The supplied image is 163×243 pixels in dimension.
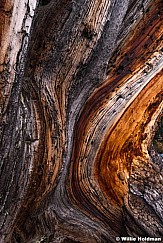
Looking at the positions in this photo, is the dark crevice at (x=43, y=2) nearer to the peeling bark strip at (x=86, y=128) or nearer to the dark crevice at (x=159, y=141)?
the peeling bark strip at (x=86, y=128)

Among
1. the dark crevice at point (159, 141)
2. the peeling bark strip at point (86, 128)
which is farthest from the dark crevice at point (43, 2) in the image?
the dark crevice at point (159, 141)

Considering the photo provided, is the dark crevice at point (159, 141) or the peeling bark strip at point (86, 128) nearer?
the peeling bark strip at point (86, 128)

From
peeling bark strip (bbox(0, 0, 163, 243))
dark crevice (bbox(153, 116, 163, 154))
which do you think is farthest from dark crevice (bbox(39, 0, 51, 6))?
dark crevice (bbox(153, 116, 163, 154))

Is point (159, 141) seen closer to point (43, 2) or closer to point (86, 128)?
point (86, 128)

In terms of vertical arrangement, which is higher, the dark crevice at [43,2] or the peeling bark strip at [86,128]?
the dark crevice at [43,2]

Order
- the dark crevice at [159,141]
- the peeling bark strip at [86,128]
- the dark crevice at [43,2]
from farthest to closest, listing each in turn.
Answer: the dark crevice at [159,141] < the dark crevice at [43,2] < the peeling bark strip at [86,128]

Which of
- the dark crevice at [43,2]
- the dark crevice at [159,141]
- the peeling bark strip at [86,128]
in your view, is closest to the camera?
the peeling bark strip at [86,128]

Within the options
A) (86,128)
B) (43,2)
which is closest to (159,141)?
(86,128)

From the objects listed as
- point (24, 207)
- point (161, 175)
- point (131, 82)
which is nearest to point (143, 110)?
point (131, 82)
